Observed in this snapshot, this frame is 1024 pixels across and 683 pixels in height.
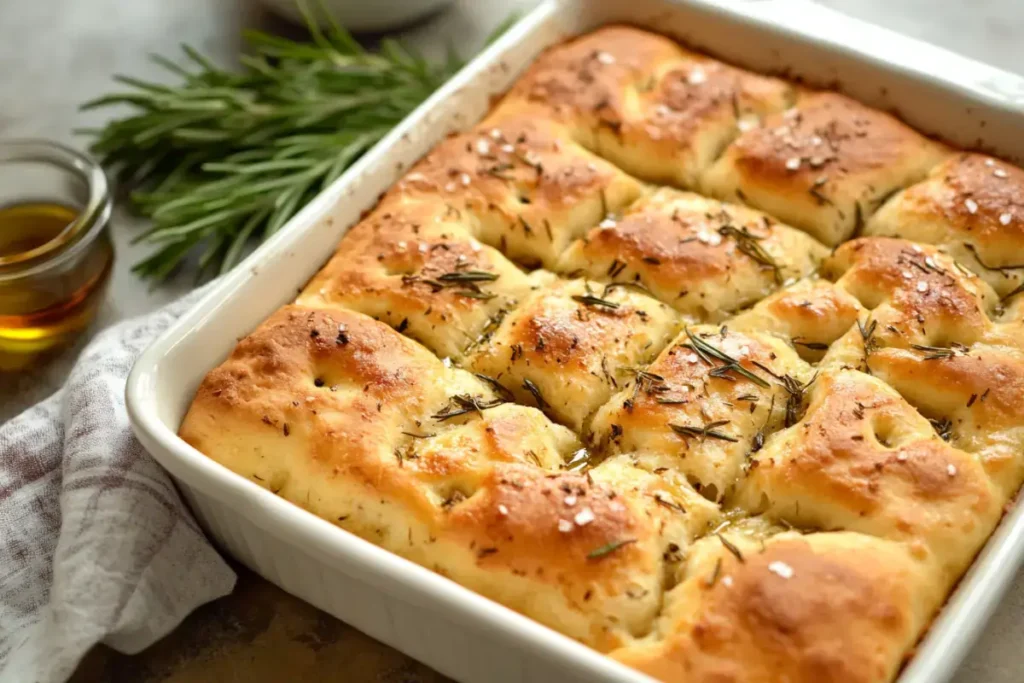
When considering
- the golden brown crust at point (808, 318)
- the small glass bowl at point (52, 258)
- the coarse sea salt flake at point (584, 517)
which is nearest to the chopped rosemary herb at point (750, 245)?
the golden brown crust at point (808, 318)

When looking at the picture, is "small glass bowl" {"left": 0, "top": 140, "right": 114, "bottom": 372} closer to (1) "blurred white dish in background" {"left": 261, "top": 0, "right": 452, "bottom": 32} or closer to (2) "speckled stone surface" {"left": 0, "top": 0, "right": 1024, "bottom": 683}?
(2) "speckled stone surface" {"left": 0, "top": 0, "right": 1024, "bottom": 683}

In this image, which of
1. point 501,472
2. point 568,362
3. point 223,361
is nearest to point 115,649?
point 223,361

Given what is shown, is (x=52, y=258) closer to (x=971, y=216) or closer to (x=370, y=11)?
(x=370, y=11)

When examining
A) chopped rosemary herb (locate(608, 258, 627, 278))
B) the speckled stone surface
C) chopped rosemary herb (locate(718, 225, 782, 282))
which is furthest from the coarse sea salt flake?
chopped rosemary herb (locate(718, 225, 782, 282))

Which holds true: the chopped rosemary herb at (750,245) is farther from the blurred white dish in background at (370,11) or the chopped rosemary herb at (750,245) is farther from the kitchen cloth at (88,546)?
the blurred white dish in background at (370,11)

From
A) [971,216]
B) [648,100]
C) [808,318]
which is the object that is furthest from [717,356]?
[648,100]
